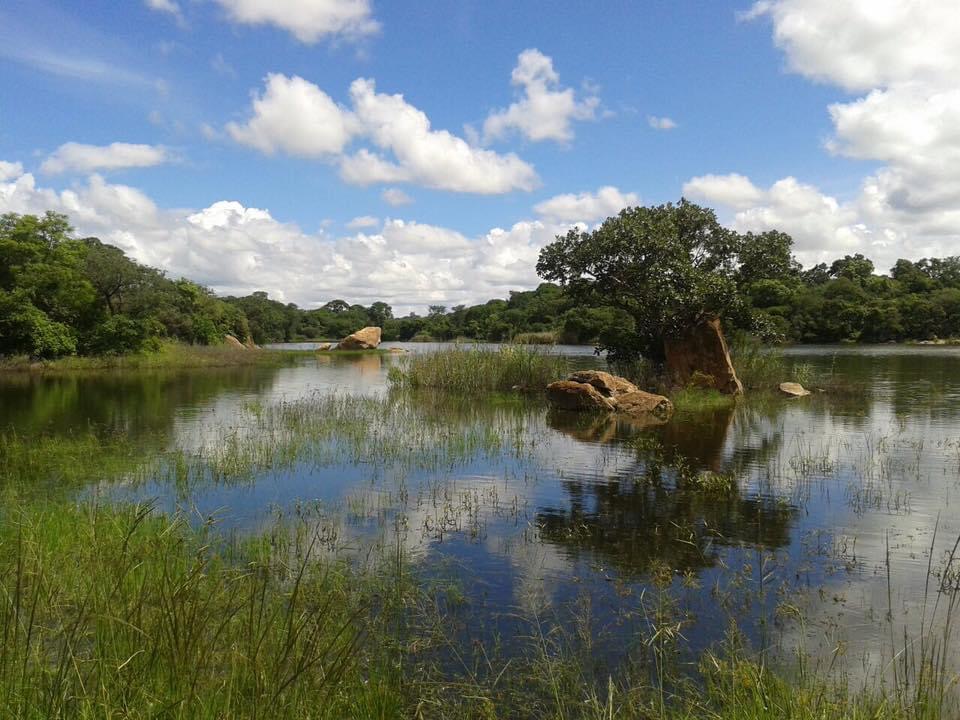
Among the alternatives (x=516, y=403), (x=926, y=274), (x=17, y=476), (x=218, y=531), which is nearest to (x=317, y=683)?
(x=218, y=531)

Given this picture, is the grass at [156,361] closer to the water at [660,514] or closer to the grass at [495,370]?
the water at [660,514]

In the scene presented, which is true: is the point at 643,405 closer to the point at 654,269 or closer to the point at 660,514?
the point at 654,269

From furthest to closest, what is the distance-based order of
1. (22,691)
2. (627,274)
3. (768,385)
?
(768,385), (627,274), (22,691)

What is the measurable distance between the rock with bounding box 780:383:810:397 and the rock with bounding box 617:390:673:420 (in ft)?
19.2

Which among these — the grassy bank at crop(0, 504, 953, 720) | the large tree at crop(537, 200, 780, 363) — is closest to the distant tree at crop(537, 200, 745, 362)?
the large tree at crop(537, 200, 780, 363)

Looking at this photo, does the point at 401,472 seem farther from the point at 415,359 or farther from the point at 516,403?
the point at 415,359

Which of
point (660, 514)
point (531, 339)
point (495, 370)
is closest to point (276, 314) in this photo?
point (531, 339)

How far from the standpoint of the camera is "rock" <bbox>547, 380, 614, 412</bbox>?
20.6m

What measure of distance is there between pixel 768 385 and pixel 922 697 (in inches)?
889

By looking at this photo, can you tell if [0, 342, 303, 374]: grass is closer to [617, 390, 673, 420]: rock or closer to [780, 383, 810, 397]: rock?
[617, 390, 673, 420]: rock

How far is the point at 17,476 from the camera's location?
10.8 m

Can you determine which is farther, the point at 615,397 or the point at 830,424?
the point at 615,397

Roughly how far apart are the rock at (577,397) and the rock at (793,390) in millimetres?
7760

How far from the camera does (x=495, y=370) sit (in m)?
25.7
